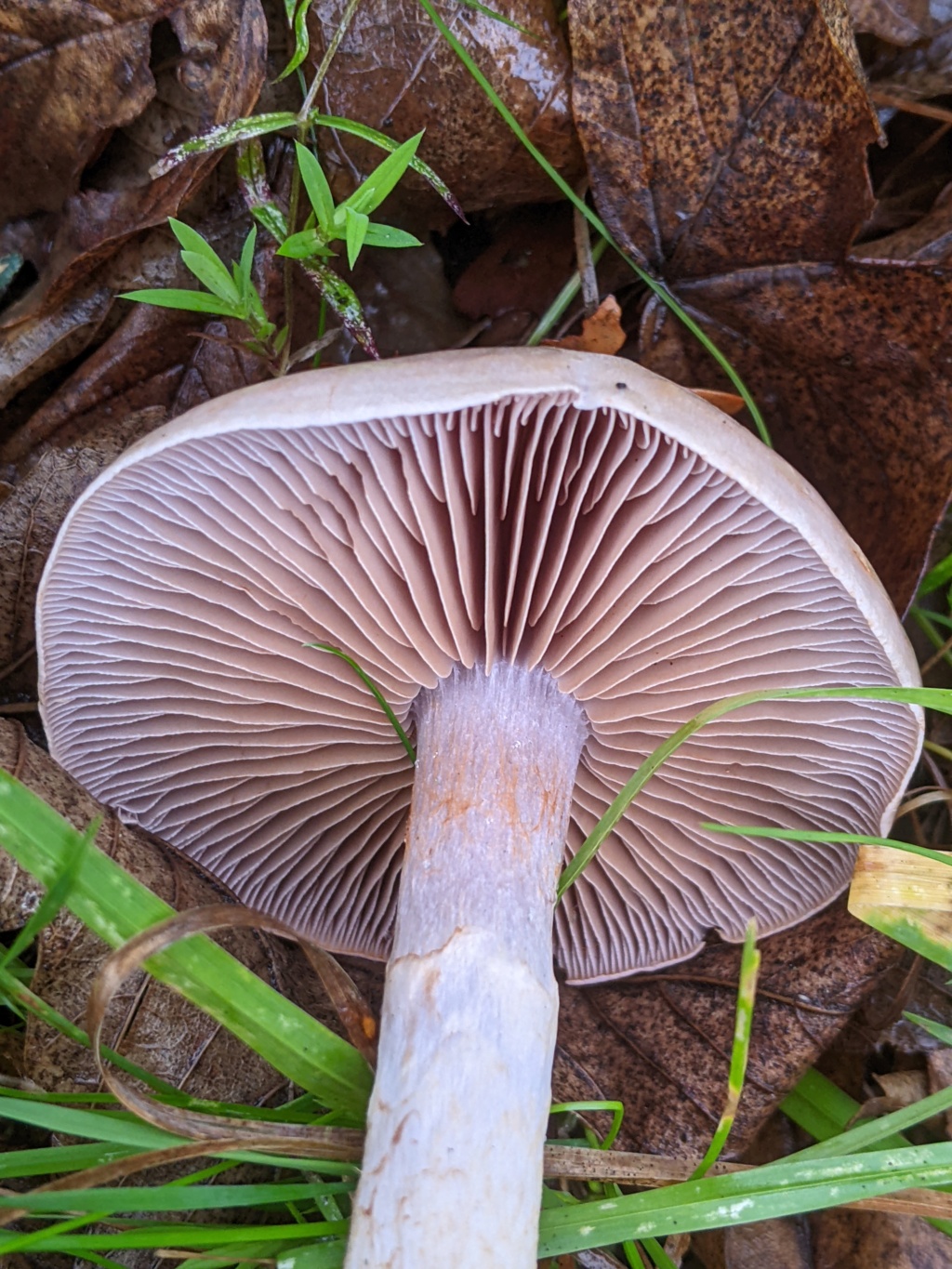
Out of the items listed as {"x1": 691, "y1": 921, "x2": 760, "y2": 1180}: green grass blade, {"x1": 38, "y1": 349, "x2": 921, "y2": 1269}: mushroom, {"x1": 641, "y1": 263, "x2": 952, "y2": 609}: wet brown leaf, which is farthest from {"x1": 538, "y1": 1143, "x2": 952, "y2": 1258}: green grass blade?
{"x1": 641, "y1": 263, "x2": 952, "y2": 609}: wet brown leaf

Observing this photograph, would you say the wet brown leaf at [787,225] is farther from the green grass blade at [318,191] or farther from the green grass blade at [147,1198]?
the green grass blade at [147,1198]

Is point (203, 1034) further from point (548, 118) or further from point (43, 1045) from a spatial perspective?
point (548, 118)

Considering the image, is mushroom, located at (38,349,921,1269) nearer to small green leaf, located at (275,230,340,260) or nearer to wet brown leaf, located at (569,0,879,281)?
small green leaf, located at (275,230,340,260)

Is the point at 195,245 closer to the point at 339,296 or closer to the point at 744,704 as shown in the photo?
the point at 339,296

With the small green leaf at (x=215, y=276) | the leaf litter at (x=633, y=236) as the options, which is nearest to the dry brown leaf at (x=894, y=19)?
the leaf litter at (x=633, y=236)

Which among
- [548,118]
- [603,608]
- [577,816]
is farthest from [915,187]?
[577,816]
